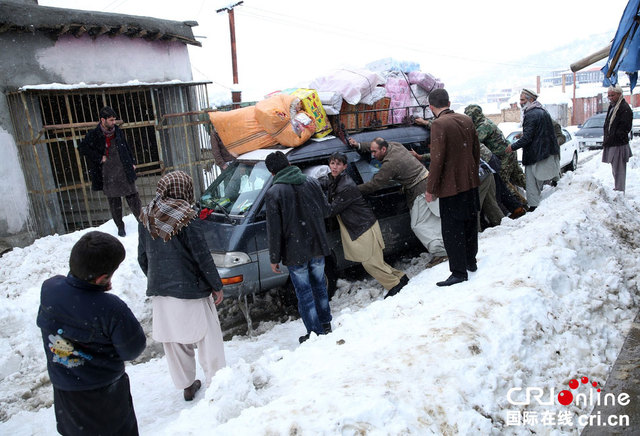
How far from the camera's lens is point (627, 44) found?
16.3 feet

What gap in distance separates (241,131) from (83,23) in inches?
216

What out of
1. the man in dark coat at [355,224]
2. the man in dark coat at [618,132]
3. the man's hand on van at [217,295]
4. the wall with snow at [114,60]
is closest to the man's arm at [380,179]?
the man in dark coat at [355,224]

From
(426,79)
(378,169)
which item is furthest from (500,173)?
(378,169)

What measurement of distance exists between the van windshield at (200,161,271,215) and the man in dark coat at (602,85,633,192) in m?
5.79

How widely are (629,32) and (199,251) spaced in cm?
482

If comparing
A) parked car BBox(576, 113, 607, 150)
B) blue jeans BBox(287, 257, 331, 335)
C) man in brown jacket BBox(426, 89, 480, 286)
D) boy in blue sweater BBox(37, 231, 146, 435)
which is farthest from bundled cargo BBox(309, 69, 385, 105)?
parked car BBox(576, 113, 607, 150)

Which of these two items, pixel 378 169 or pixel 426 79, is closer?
pixel 378 169

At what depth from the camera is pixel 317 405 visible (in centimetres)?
276

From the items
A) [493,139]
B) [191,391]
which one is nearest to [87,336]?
[191,391]

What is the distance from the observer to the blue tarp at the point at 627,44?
4793mm

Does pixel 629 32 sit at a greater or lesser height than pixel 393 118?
greater

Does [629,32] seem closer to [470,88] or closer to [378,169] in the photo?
[378,169]

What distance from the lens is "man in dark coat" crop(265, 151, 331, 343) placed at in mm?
4652

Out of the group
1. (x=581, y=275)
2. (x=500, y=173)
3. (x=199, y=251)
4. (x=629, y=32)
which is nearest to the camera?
(x=199, y=251)
